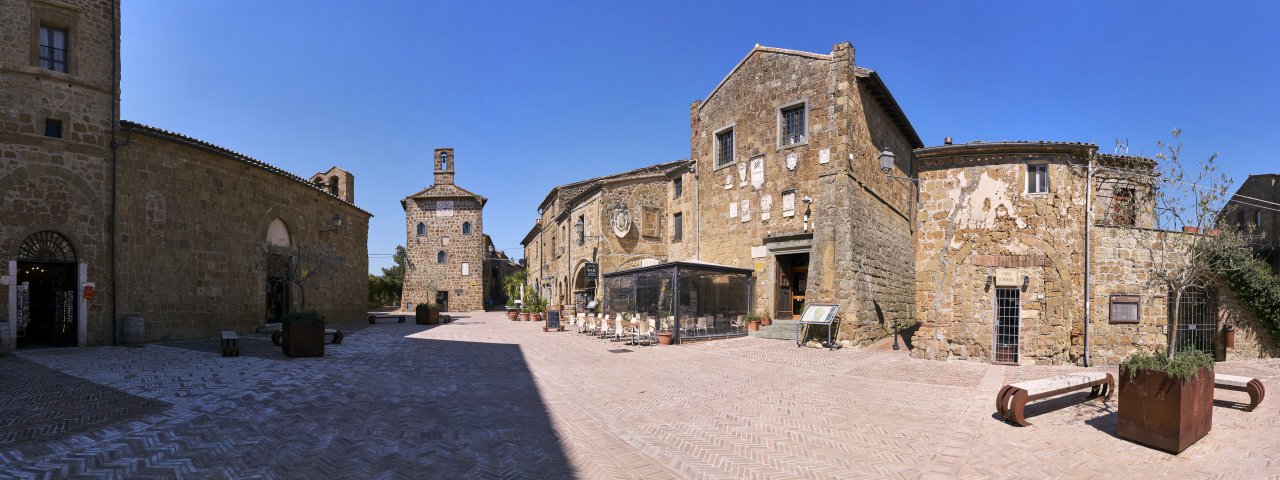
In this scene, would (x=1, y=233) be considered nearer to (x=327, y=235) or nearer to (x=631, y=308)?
(x=327, y=235)

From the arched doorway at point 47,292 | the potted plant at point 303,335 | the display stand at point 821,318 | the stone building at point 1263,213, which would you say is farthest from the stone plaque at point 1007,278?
the arched doorway at point 47,292

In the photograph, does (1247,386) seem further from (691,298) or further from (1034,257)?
(691,298)

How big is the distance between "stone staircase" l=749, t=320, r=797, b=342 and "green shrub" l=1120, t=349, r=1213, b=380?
35.7 feet

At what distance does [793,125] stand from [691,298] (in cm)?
686

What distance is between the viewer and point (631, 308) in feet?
64.4

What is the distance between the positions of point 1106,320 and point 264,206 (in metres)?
23.7

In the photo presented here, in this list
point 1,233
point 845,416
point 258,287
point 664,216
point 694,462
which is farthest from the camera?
point 664,216

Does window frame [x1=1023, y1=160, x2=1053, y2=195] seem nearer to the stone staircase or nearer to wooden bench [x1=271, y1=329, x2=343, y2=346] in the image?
the stone staircase

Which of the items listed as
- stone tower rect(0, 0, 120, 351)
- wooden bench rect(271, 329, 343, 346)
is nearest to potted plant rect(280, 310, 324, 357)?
wooden bench rect(271, 329, 343, 346)

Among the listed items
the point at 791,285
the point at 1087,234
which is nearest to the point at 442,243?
the point at 791,285

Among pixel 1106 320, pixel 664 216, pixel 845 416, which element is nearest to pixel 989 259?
pixel 1106 320

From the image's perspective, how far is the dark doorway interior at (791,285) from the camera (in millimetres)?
18734

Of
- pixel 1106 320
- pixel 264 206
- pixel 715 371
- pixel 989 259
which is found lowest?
pixel 715 371

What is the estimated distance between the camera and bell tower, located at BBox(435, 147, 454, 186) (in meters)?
40.1
